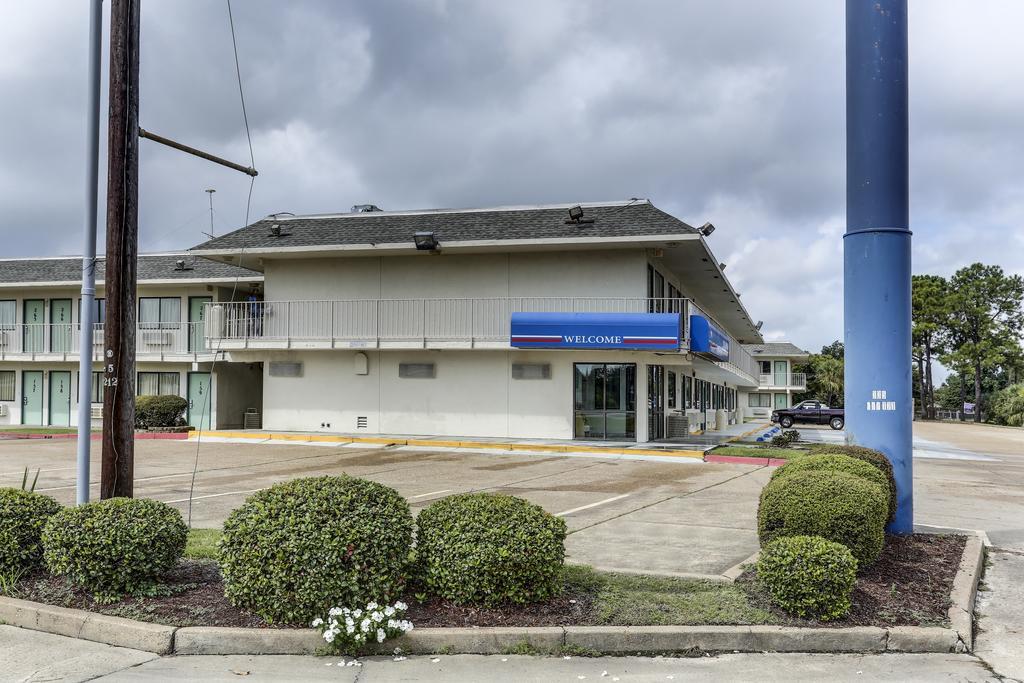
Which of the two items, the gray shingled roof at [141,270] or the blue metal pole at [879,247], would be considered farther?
the gray shingled roof at [141,270]

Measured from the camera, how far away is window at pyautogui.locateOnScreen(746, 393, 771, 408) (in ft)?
257

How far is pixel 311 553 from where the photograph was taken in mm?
5746

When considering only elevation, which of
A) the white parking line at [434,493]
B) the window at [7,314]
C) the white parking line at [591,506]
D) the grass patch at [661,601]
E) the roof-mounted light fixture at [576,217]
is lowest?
the white parking line at [591,506]

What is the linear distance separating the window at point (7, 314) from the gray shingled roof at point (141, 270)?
4.26 ft

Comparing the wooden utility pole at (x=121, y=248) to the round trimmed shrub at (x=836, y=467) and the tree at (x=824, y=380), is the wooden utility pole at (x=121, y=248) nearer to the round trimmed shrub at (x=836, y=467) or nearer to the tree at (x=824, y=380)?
the round trimmed shrub at (x=836, y=467)

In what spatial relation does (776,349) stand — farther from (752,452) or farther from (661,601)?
(661,601)

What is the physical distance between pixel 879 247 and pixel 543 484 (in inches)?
333

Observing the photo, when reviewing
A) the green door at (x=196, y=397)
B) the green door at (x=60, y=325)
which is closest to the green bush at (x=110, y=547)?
the green door at (x=196, y=397)

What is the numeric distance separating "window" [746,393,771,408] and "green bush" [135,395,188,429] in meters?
58.6

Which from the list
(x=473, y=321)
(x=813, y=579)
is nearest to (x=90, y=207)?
(x=813, y=579)

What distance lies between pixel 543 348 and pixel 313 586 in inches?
777

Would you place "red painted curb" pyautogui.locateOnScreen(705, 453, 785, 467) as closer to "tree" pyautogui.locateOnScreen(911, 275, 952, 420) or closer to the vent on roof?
the vent on roof

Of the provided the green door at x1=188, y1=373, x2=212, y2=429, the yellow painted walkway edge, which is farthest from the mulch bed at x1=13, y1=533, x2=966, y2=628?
the green door at x1=188, y1=373, x2=212, y2=429

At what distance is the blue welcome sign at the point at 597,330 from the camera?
24.2m
